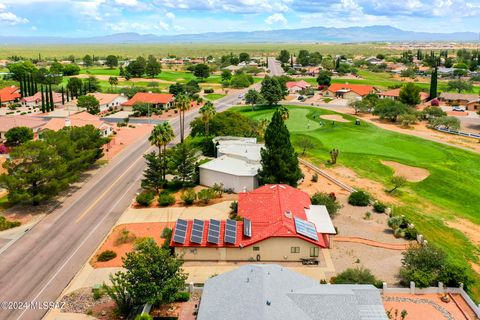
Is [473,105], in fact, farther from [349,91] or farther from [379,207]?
[379,207]

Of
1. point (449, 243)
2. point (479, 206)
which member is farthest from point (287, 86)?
point (449, 243)

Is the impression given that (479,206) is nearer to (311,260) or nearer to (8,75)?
(311,260)

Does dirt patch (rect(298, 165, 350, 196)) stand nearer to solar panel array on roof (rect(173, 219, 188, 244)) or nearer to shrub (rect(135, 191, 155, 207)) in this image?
shrub (rect(135, 191, 155, 207))

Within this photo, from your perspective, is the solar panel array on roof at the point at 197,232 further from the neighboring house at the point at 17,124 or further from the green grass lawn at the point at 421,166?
the neighboring house at the point at 17,124

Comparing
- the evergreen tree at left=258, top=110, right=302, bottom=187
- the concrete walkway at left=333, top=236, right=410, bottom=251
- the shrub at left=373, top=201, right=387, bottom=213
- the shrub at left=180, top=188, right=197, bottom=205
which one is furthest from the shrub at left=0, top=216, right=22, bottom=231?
the shrub at left=373, top=201, right=387, bottom=213

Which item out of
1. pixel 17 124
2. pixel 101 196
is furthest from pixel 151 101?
pixel 101 196

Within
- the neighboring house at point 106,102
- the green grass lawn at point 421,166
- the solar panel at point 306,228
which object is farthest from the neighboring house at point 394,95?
the solar panel at point 306,228
